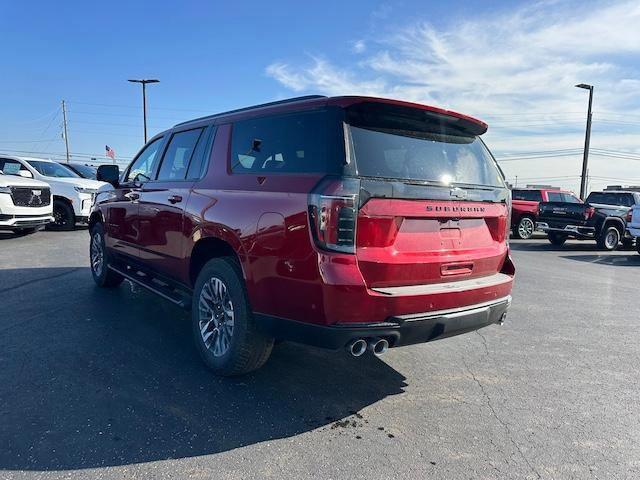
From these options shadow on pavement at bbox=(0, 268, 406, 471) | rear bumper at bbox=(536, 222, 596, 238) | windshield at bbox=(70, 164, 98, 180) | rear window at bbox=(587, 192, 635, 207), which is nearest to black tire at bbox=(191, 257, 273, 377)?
A: shadow on pavement at bbox=(0, 268, 406, 471)

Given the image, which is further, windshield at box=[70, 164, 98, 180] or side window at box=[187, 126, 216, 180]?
windshield at box=[70, 164, 98, 180]

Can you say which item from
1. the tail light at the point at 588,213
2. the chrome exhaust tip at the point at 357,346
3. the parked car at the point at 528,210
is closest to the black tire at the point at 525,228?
the parked car at the point at 528,210

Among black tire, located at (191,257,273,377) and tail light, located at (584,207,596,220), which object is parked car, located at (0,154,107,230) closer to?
black tire, located at (191,257,273,377)

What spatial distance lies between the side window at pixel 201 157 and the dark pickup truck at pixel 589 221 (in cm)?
1382

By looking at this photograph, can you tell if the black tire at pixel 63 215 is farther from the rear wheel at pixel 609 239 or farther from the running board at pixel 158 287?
the rear wheel at pixel 609 239

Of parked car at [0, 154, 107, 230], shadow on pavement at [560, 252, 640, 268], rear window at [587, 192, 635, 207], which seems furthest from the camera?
rear window at [587, 192, 635, 207]

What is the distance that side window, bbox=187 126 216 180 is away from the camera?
4.19 m

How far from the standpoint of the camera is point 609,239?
15.1m

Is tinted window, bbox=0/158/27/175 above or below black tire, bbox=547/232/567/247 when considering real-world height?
above

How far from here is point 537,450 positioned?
2.88 metres

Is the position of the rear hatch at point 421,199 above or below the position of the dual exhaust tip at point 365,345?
above

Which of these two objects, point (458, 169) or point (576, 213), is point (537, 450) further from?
point (576, 213)

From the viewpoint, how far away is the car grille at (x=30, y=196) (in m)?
10.8

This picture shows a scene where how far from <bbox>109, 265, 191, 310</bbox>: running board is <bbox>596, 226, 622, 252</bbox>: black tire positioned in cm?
1420
